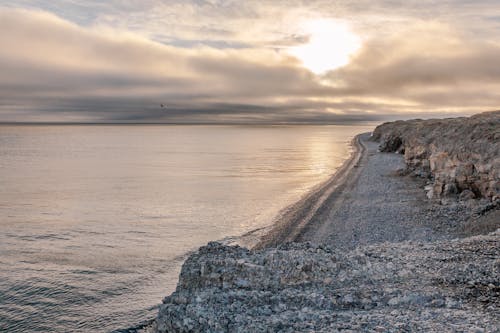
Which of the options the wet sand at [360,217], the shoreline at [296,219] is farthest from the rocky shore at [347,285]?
the shoreline at [296,219]

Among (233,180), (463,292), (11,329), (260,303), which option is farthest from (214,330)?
(233,180)

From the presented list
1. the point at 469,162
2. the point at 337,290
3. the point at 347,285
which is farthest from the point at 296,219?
the point at 337,290

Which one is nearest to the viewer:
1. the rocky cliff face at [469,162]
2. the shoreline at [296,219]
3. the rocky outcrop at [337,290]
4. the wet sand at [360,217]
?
the rocky outcrop at [337,290]

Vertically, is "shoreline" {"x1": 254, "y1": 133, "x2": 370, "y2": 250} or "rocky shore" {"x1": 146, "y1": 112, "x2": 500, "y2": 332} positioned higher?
"rocky shore" {"x1": 146, "y1": 112, "x2": 500, "y2": 332}

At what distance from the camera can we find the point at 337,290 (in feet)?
32.3

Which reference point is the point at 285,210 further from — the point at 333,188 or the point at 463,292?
the point at 463,292

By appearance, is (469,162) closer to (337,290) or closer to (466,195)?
(466,195)

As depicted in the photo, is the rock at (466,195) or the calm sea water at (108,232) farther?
the rock at (466,195)

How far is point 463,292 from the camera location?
30.3 feet

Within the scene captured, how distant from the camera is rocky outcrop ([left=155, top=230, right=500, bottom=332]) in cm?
823

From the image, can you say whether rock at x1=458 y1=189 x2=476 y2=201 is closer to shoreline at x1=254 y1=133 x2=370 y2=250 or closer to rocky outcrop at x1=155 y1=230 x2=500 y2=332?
shoreline at x1=254 y1=133 x2=370 y2=250

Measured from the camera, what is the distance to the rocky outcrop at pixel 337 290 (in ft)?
27.0

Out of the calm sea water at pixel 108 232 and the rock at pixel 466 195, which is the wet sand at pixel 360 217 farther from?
the calm sea water at pixel 108 232

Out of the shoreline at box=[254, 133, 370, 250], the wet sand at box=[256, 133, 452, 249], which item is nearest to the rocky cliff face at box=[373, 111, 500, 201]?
the wet sand at box=[256, 133, 452, 249]
